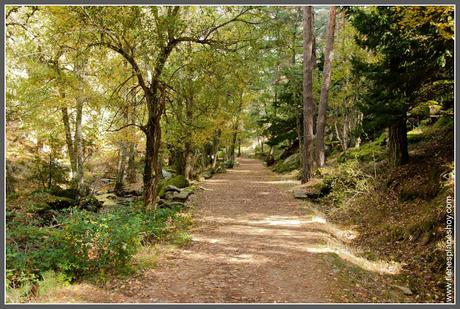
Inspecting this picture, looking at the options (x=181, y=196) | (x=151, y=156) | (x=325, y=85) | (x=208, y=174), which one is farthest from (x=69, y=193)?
(x=325, y=85)

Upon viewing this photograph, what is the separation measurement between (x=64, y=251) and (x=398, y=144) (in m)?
9.79

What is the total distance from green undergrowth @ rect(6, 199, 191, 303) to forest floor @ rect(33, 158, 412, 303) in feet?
1.12

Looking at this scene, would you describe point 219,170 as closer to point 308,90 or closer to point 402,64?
point 308,90

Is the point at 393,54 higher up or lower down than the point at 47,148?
higher up

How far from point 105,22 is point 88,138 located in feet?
30.0

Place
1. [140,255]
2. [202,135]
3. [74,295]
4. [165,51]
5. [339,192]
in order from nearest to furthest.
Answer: [74,295], [140,255], [165,51], [339,192], [202,135]

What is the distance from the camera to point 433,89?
362 inches

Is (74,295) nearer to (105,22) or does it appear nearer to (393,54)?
(105,22)

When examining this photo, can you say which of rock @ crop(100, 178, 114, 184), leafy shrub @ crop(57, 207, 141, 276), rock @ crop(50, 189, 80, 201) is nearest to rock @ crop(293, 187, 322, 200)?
leafy shrub @ crop(57, 207, 141, 276)

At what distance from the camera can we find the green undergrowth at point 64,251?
5770 millimetres

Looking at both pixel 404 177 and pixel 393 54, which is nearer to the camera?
pixel 393 54

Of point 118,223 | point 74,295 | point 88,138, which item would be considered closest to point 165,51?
point 118,223

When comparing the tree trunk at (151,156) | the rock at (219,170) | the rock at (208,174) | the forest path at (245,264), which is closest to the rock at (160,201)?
the forest path at (245,264)

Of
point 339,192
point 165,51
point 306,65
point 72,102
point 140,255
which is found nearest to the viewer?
point 140,255
